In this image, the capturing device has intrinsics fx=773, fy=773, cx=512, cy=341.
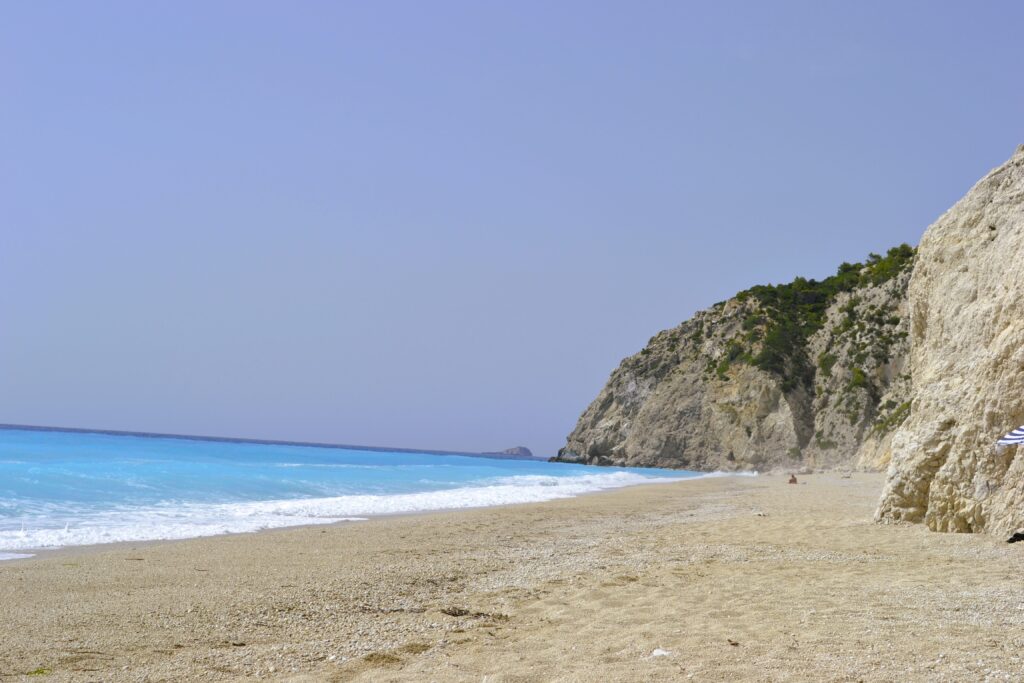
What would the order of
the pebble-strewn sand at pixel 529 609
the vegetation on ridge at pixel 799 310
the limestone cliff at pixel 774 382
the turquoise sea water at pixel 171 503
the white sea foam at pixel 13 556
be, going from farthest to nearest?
the vegetation on ridge at pixel 799 310 → the limestone cliff at pixel 774 382 → the turquoise sea water at pixel 171 503 → the white sea foam at pixel 13 556 → the pebble-strewn sand at pixel 529 609

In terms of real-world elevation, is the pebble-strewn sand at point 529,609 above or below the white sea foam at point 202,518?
above

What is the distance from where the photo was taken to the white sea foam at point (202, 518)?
1175 cm

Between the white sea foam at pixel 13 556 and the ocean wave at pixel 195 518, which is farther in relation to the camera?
the ocean wave at pixel 195 518

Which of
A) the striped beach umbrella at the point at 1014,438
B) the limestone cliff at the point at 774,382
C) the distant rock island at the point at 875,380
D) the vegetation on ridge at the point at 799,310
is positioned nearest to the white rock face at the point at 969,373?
the distant rock island at the point at 875,380

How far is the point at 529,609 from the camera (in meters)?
6.71

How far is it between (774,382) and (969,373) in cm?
5433

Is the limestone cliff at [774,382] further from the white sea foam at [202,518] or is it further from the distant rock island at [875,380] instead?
the white sea foam at [202,518]

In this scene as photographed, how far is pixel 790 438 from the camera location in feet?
196

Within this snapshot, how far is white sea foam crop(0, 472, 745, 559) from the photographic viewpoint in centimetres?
1175

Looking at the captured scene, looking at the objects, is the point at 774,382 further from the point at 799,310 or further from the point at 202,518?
the point at 202,518

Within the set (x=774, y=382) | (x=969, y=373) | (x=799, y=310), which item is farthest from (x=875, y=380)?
(x=969, y=373)

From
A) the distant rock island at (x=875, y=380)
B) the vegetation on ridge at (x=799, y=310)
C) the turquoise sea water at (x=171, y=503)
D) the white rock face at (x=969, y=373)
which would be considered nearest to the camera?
the white rock face at (x=969, y=373)

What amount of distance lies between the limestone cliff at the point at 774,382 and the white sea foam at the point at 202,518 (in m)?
31.9

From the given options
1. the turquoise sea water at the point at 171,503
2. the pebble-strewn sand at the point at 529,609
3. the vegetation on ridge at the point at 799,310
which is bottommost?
the turquoise sea water at the point at 171,503
